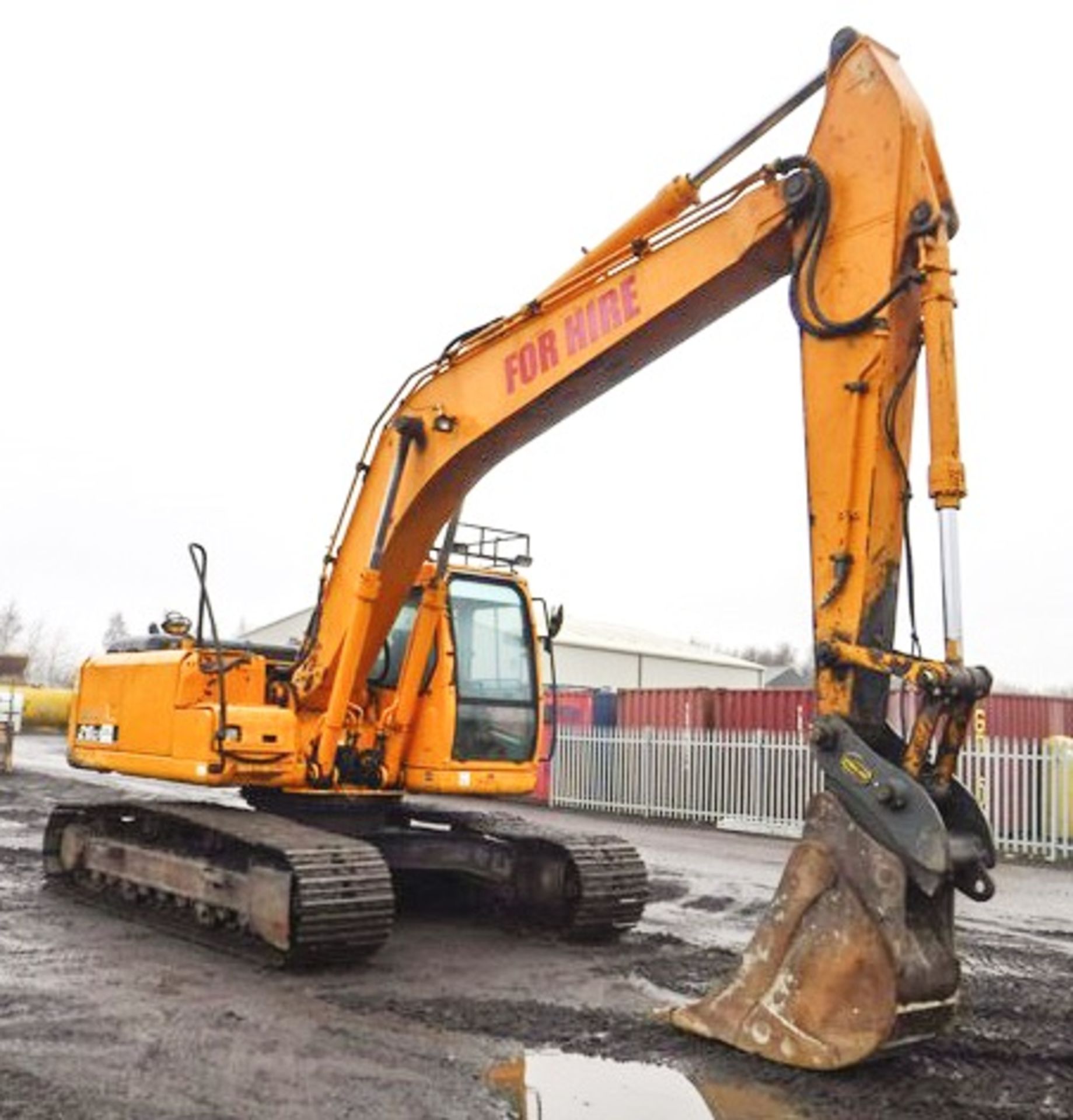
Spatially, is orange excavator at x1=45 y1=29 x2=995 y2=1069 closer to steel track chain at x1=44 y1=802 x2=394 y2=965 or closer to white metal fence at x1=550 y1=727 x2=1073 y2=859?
steel track chain at x1=44 y1=802 x2=394 y2=965

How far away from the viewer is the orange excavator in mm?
5102

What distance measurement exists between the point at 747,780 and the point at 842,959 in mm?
14592

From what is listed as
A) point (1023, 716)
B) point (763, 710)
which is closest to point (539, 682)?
point (763, 710)

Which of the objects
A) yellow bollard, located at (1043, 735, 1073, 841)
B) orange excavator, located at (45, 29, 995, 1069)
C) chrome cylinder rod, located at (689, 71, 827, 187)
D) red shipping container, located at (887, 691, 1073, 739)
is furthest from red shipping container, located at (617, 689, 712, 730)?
chrome cylinder rod, located at (689, 71, 827, 187)

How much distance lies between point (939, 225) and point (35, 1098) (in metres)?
5.08

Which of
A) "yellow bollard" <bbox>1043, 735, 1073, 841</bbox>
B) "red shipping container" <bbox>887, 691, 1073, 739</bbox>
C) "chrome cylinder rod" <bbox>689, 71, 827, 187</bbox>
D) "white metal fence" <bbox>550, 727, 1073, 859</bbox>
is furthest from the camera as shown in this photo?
"red shipping container" <bbox>887, 691, 1073, 739</bbox>

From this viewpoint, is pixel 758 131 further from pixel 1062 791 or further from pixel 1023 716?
pixel 1023 716

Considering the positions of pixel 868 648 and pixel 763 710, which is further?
Result: pixel 763 710

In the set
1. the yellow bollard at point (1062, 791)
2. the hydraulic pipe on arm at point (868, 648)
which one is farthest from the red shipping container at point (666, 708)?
the hydraulic pipe on arm at point (868, 648)

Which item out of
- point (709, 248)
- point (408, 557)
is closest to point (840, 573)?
point (709, 248)

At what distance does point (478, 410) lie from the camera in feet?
25.6

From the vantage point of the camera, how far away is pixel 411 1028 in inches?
244

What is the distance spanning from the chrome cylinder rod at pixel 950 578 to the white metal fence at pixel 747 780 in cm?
1030

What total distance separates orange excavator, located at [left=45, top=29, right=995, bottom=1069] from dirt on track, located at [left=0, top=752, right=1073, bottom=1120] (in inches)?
10.2
